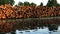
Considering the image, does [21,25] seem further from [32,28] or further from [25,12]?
[25,12]

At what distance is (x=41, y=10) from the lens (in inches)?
3179

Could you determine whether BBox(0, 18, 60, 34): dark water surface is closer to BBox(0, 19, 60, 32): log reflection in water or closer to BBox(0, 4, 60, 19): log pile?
BBox(0, 19, 60, 32): log reflection in water

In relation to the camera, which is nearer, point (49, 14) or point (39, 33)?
point (39, 33)

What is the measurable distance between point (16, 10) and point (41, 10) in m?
10.2

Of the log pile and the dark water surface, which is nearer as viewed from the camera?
the dark water surface

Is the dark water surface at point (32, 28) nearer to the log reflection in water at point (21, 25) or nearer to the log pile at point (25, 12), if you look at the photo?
the log reflection in water at point (21, 25)

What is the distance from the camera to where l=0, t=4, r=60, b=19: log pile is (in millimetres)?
72175

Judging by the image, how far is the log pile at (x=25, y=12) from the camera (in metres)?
72.2

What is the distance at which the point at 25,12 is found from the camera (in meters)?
76.9

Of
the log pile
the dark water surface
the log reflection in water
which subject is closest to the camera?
the dark water surface

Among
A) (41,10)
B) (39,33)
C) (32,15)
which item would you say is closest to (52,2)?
(41,10)

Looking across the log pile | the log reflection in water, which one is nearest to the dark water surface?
the log reflection in water

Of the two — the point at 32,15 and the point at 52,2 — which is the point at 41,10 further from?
the point at 52,2

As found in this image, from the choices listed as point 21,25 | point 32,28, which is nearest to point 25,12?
point 21,25
